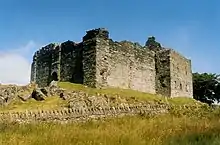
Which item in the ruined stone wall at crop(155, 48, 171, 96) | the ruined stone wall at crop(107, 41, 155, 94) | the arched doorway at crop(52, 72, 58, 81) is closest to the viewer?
the ruined stone wall at crop(107, 41, 155, 94)

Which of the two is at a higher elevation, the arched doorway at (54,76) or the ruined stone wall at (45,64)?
the ruined stone wall at (45,64)

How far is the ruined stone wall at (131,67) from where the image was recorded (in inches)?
1352

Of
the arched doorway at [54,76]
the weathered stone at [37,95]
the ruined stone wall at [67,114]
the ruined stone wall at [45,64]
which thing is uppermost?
the ruined stone wall at [45,64]

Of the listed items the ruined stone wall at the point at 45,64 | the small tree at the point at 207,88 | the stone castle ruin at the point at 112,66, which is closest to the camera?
the stone castle ruin at the point at 112,66

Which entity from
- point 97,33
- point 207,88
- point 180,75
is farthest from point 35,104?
point 207,88

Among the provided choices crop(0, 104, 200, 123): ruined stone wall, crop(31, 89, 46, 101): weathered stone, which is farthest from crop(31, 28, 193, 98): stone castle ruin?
crop(0, 104, 200, 123): ruined stone wall

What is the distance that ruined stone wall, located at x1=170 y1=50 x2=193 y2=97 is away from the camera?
41097 mm

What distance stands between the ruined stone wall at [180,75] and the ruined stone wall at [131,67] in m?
2.42

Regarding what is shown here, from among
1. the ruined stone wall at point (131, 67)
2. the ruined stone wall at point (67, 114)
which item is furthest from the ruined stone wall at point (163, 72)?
the ruined stone wall at point (67, 114)

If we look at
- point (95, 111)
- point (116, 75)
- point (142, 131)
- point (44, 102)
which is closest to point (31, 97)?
point (44, 102)

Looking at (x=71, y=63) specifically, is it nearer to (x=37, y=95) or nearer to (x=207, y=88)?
(x=37, y=95)

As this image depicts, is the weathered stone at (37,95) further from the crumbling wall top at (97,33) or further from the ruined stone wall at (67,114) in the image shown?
the crumbling wall top at (97,33)

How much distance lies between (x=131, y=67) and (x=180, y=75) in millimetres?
8559

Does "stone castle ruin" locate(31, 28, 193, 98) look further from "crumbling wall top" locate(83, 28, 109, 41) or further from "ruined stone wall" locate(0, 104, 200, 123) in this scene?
"ruined stone wall" locate(0, 104, 200, 123)
